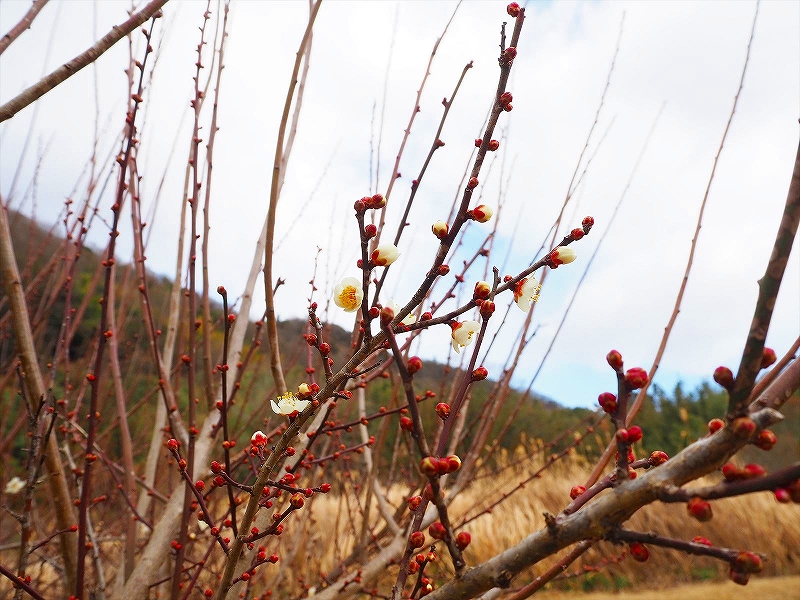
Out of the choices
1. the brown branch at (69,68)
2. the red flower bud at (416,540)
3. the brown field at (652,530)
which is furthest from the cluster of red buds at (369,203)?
the brown field at (652,530)

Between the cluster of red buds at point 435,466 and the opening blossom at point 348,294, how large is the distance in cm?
46

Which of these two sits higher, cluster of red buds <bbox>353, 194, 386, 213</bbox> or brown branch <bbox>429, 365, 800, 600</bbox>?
cluster of red buds <bbox>353, 194, 386, 213</bbox>

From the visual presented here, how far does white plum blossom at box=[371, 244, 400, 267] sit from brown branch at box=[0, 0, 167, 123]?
Result: 32.4 inches

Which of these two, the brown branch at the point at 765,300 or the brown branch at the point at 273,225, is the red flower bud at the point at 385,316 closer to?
the brown branch at the point at 765,300

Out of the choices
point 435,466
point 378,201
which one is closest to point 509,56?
point 378,201

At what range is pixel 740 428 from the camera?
534mm

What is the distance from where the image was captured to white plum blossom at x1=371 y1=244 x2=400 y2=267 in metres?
0.81

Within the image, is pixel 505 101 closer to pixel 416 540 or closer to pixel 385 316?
pixel 385 316

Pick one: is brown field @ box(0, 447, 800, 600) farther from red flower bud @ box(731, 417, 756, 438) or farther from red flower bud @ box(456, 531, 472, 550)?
red flower bud @ box(731, 417, 756, 438)

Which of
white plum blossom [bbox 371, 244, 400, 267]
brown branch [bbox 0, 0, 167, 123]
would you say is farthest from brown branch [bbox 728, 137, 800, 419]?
brown branch [bbox 0, 0, 167, 123]

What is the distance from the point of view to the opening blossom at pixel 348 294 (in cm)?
107

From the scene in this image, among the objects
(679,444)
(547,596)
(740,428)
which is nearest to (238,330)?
(740,428)

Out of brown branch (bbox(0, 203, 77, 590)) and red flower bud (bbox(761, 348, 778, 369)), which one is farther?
brown branch (bbox(0, 203, 77, 590))

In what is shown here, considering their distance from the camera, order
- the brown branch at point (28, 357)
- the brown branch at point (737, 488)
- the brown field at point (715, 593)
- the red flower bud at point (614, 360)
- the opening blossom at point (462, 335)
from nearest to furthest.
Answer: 1. the brown branch at point (737, 488)
2. the red flower bud at point (614, 360)
3. the opening blossom at point (462, 335)
4. the brown branch at point (28, 357)
5. the brown field at point (715, 593)
